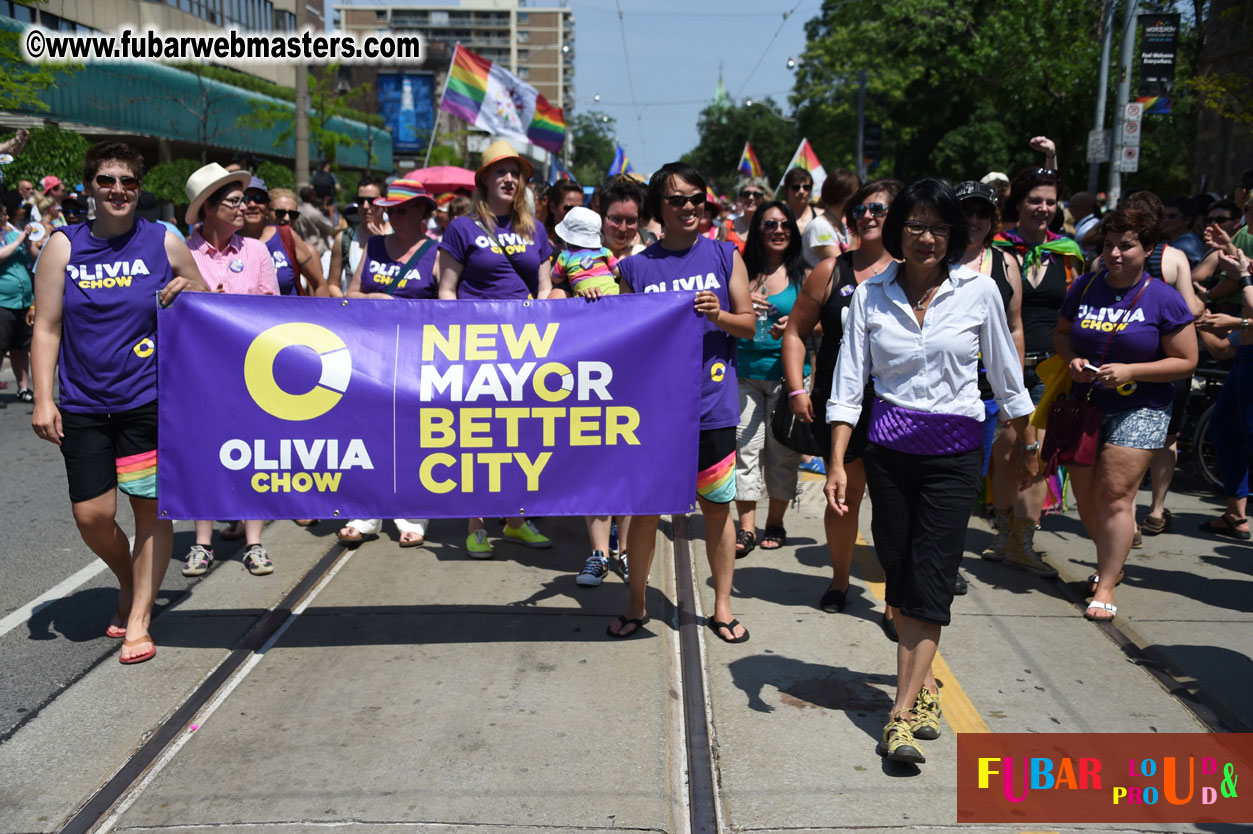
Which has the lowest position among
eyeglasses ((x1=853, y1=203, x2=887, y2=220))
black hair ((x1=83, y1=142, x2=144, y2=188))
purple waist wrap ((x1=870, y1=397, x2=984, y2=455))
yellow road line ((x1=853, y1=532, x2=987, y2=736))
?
yellow road line ((x1=853, y1=532, x2=987, y2=736))

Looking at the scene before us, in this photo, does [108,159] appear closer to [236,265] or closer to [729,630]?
[236,265]

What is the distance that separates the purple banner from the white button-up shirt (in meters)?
0.96

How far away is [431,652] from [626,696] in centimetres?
98

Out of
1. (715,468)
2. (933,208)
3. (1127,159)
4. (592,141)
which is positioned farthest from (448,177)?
(592,141)

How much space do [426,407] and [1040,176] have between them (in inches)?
145

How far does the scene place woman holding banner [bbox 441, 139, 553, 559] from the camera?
6.04 m

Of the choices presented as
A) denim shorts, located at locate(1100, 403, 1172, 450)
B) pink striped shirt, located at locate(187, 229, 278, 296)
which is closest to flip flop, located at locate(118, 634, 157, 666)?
pink striped shirt, located at locate(187, 229, 278, 296)

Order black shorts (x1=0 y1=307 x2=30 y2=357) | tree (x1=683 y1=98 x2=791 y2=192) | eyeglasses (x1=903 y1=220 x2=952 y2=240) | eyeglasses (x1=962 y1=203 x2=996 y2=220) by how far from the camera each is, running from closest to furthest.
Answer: eyeglasses (x1=903 y1=220 x2=952 y2=240)
eyeglasses (x1=962 y1=203 x2=996 y2=220)
black shorts (x1=0 y1=307 x2=30 y2=357)
tree (x1=683 y1=98 x2=791 y2=192)

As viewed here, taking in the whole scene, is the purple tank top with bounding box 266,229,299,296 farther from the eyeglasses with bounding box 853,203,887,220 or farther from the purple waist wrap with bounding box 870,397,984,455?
the purple waist wrap with bounding box 870,397,984,455

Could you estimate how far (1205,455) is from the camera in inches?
327

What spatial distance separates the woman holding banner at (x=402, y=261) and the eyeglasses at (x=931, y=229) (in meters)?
3.48

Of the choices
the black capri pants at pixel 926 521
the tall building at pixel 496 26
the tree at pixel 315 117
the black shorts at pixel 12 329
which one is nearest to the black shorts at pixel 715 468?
the black capri pants at pixel 926 521

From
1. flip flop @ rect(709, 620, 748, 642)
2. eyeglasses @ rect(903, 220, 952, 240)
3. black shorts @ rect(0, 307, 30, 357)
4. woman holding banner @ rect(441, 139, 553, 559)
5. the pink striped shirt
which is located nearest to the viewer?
eyeglasses @ rect(903, 220, 952, 240)

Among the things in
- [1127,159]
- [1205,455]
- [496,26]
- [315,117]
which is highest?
[496,26]
